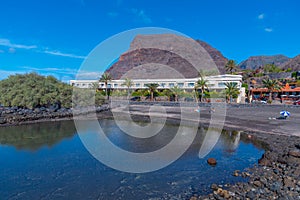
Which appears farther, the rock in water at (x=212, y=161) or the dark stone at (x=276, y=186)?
the rock in water at (x=212, y=161)

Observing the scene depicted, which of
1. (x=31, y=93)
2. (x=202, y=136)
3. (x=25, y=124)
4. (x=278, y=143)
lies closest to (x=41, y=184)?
(x=202, y=136)

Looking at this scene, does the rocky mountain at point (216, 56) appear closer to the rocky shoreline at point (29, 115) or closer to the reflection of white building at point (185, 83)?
the reflection of white building at point (185, 83)

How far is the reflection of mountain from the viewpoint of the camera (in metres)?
18.5

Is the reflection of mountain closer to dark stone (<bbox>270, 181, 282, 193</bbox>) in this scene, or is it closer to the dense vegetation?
the dense vegetation

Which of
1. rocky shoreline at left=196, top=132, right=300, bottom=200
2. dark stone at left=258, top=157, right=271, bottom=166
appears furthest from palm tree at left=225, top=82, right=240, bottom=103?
dark stone at left=258, top=157, right=271, bottom=166

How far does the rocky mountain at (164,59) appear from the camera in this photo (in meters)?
143

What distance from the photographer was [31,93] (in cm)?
3722

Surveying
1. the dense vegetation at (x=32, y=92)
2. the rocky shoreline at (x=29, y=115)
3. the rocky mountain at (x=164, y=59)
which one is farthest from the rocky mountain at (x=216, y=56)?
the rocky shoreline at (x=29, y=115)

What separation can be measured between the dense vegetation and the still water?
2013 centimetres

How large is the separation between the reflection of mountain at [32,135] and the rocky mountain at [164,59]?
4320 inches

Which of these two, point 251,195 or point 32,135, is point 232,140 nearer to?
point 251,195

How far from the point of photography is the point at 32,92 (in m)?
37.3

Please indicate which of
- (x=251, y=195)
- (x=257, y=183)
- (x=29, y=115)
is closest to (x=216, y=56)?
(x=29, y=115)

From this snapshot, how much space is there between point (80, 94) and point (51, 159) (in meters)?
34.6
